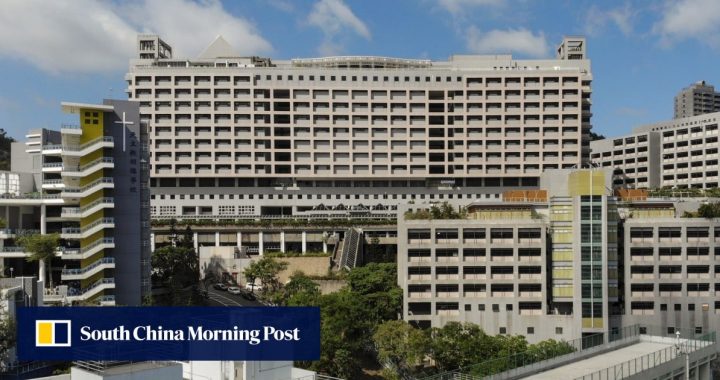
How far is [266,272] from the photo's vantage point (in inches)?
3324

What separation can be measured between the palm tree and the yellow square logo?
84.9ft

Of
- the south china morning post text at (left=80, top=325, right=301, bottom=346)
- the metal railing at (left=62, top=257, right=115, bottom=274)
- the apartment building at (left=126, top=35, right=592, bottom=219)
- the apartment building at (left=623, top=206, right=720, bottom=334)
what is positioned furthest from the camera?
the apartment building at (left=126, top=35, right=592, bottom=219)

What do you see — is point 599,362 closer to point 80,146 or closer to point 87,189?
point 87,189

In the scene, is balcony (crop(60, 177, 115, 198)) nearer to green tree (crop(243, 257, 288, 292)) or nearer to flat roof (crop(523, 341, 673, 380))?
green tree (crop(243, 257, 288, 292))

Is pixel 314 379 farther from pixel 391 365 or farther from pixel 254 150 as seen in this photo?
pixel 254 150

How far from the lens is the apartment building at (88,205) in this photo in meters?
61.9

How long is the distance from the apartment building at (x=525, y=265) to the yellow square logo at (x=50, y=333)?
4250cm

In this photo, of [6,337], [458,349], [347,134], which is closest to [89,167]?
[6,337]

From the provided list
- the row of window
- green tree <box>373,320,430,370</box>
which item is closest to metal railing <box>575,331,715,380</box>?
green tree <box>373,320,430,370</box>

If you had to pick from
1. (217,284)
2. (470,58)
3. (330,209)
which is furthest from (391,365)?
(470,58)

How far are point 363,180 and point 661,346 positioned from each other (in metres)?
73.5

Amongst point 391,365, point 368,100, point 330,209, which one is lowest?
point 391,365

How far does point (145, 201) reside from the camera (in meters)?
67.6

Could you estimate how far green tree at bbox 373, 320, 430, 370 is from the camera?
55.8 m
